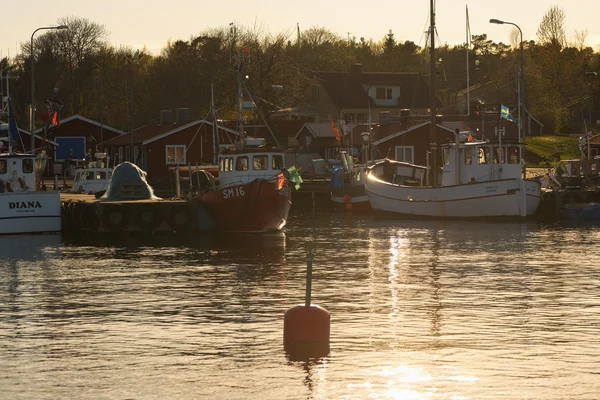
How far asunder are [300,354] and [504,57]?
16293cm

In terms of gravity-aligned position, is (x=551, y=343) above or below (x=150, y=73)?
below

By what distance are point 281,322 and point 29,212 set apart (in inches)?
1098

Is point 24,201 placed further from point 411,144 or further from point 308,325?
point 411,144

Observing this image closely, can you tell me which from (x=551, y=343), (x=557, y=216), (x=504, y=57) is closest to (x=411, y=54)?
(x=504, y=57)

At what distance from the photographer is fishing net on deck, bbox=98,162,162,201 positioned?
51188mm

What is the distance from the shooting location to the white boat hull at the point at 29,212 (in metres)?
47.0

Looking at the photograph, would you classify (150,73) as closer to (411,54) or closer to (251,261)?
(411,54)

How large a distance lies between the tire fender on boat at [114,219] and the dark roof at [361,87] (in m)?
76.1

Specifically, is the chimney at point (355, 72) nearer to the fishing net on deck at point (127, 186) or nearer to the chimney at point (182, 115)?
the chimney at point (182, 115)

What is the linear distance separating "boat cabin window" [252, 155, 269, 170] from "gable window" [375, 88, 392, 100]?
79422mm

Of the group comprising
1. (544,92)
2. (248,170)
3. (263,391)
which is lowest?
(263,391)

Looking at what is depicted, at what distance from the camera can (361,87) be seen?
12625 cm

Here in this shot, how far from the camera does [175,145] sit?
308 feet

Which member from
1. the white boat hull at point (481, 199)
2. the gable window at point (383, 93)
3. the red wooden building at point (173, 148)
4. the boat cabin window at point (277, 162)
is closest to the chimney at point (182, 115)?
the red wooden building at point (173, 148)
